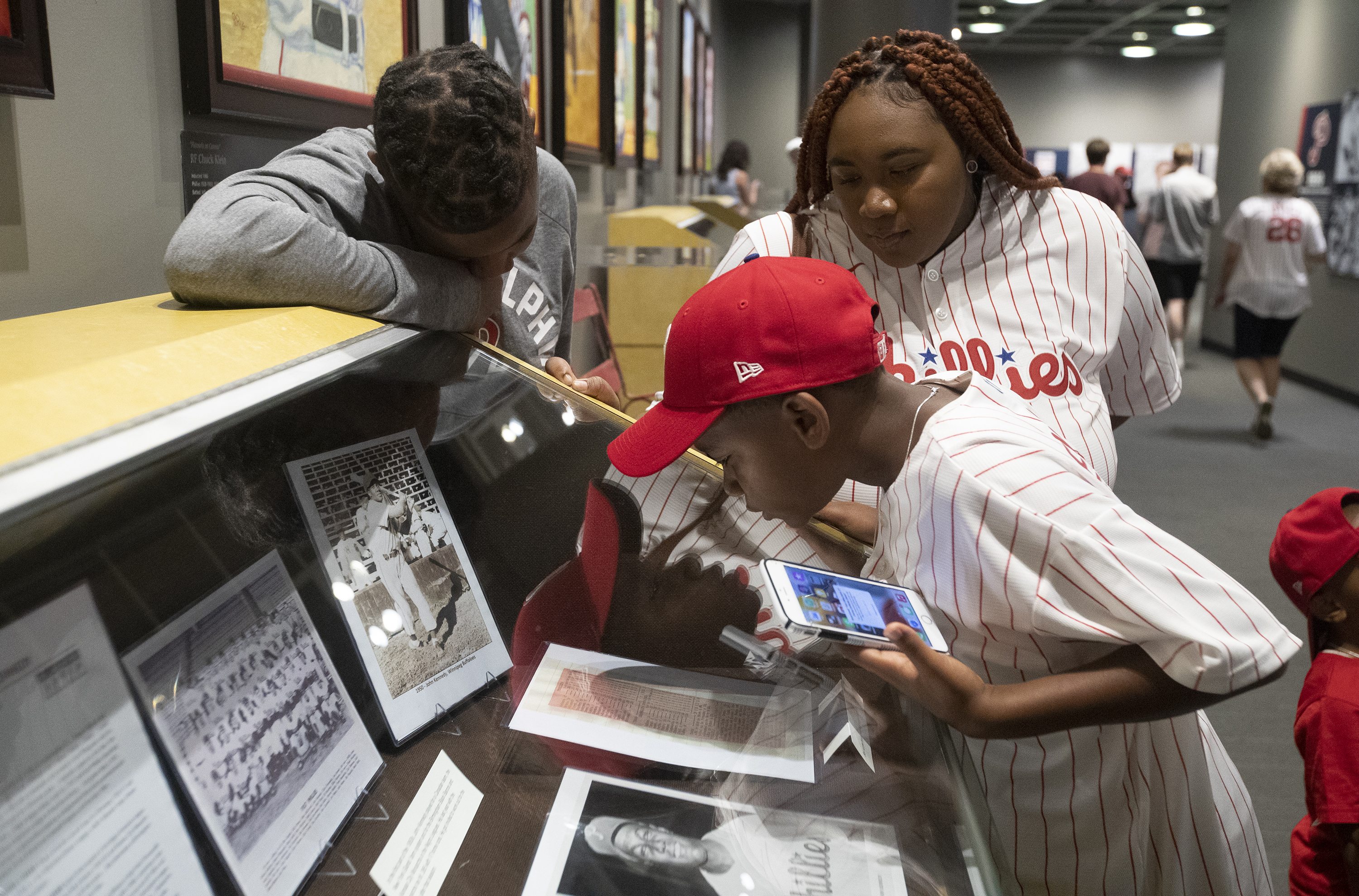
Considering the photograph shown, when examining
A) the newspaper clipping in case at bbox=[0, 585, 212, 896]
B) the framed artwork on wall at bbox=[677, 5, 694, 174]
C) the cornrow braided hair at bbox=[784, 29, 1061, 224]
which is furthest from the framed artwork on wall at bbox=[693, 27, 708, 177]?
the newspaper clipping in case at bbox=[0, 585, 212, 896]

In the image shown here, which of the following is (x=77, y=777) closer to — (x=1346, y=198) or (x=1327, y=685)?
(x=1327, y=685)

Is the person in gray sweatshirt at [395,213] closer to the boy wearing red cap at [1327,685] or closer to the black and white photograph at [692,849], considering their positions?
the black and white photograph at [692,849]

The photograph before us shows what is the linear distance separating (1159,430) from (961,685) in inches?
261

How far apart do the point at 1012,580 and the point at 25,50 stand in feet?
4.02

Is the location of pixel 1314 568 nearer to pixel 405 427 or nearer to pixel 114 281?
pixel 405 427

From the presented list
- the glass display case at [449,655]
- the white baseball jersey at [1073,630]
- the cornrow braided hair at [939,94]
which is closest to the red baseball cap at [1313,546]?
the white baseball jersey at [1073,630]

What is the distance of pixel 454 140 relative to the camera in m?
1.12

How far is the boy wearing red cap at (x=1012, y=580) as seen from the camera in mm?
855

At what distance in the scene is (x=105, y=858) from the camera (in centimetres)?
64

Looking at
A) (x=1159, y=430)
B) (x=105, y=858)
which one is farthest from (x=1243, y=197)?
(x=105, y=858)

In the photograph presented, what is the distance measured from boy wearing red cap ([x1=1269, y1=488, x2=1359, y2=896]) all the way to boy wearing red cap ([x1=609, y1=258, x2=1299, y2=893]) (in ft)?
1.50

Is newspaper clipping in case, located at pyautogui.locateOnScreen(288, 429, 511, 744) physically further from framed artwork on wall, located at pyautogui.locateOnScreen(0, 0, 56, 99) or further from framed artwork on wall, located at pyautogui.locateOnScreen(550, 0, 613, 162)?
framed artwork on wall, located at pyautogui.locateOnScreen(550, 0, 613, 162)

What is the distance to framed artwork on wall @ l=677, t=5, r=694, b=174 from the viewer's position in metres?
8.07

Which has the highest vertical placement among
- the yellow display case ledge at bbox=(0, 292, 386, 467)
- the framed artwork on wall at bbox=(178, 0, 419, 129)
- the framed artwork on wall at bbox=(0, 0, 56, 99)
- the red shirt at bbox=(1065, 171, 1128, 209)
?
the red shirt at bbox=(1065, 171, 1128, 209)
